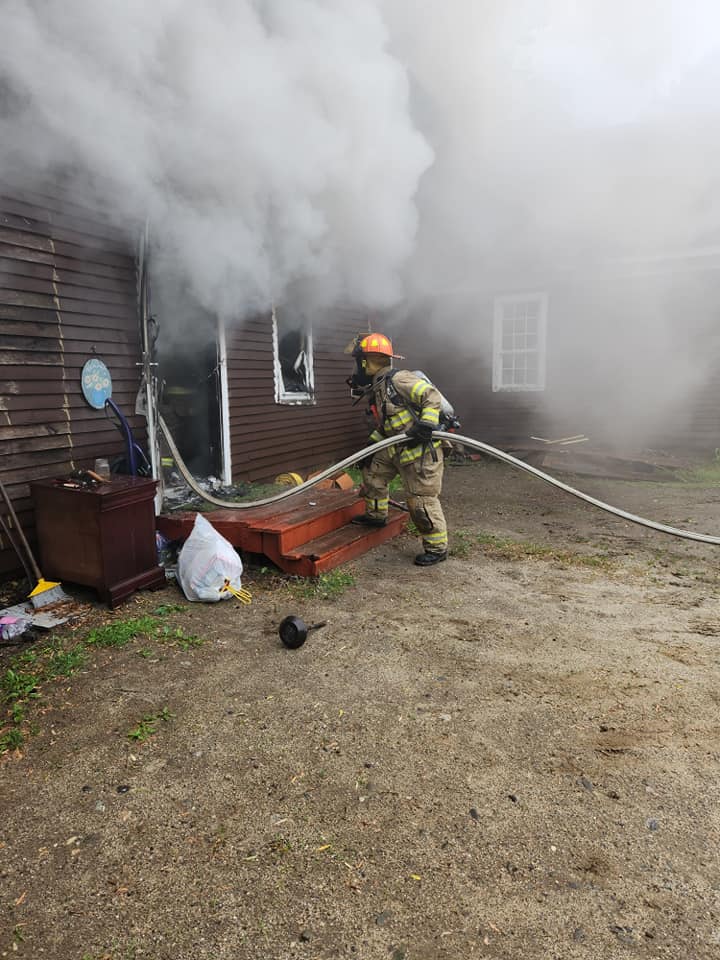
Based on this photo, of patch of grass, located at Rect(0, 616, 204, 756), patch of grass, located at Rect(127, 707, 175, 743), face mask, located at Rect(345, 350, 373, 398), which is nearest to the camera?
patch of grass, located at Rect(127, 707, 175, 743)

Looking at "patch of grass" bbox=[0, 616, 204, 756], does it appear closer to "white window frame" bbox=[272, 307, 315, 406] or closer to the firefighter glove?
the firefighter glove

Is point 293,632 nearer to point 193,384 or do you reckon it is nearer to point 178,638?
point 178,638

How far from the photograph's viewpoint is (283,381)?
772 centimetres

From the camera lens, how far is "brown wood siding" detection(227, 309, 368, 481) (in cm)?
664

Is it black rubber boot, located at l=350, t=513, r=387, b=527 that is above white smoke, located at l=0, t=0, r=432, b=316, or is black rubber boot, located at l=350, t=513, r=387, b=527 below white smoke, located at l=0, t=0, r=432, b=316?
below

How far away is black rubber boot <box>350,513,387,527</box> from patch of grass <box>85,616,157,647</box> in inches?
81.1

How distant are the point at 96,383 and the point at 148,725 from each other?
3.15 metres

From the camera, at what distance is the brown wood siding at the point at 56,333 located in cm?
412

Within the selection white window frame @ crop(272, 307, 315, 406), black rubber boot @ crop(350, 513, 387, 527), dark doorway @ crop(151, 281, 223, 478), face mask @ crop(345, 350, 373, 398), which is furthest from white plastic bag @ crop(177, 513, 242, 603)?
white window frame @ crop(272, 307, 315, 406)

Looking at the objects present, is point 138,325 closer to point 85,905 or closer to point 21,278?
point 21,278

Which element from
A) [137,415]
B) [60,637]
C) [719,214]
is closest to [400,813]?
[60,637]

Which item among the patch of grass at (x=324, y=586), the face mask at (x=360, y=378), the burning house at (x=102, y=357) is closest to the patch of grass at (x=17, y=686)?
the burning house at (x=102, y=357)

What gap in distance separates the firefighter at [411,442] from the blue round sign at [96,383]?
210cm

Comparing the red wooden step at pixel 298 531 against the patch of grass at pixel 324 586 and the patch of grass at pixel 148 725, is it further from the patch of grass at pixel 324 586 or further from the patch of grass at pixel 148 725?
the patch of grass at pixel 148 725
